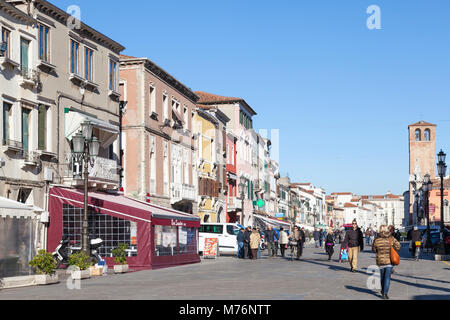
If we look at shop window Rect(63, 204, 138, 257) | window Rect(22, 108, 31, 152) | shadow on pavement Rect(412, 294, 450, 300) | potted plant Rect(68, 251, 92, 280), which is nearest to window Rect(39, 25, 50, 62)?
window Rect(22, 108, 31, 152)

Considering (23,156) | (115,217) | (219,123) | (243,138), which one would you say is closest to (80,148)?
(23,156)

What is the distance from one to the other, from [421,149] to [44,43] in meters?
123

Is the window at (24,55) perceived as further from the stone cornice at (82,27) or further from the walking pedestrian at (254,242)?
the walking pedestrian at (254,242)

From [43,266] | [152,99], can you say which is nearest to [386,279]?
[43,266]

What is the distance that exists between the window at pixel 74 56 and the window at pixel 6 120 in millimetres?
4762

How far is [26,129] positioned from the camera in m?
25.2

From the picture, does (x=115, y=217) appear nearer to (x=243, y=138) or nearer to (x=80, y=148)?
(x=80, y=148)

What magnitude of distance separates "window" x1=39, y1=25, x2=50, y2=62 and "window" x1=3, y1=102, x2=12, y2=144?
2739mm

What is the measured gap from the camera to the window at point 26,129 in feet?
82.0

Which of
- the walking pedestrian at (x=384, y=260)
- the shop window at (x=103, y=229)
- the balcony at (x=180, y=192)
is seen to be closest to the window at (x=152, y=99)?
the balcony at (x=180, y=192)

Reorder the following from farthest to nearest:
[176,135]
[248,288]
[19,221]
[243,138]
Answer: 1. [243,138]
2. [176,135]
3. [19,221]
4. [248,288]

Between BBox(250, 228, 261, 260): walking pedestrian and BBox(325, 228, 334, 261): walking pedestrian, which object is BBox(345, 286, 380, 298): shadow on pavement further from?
BBox(250, 228, 261, 260): walking pedestrian
